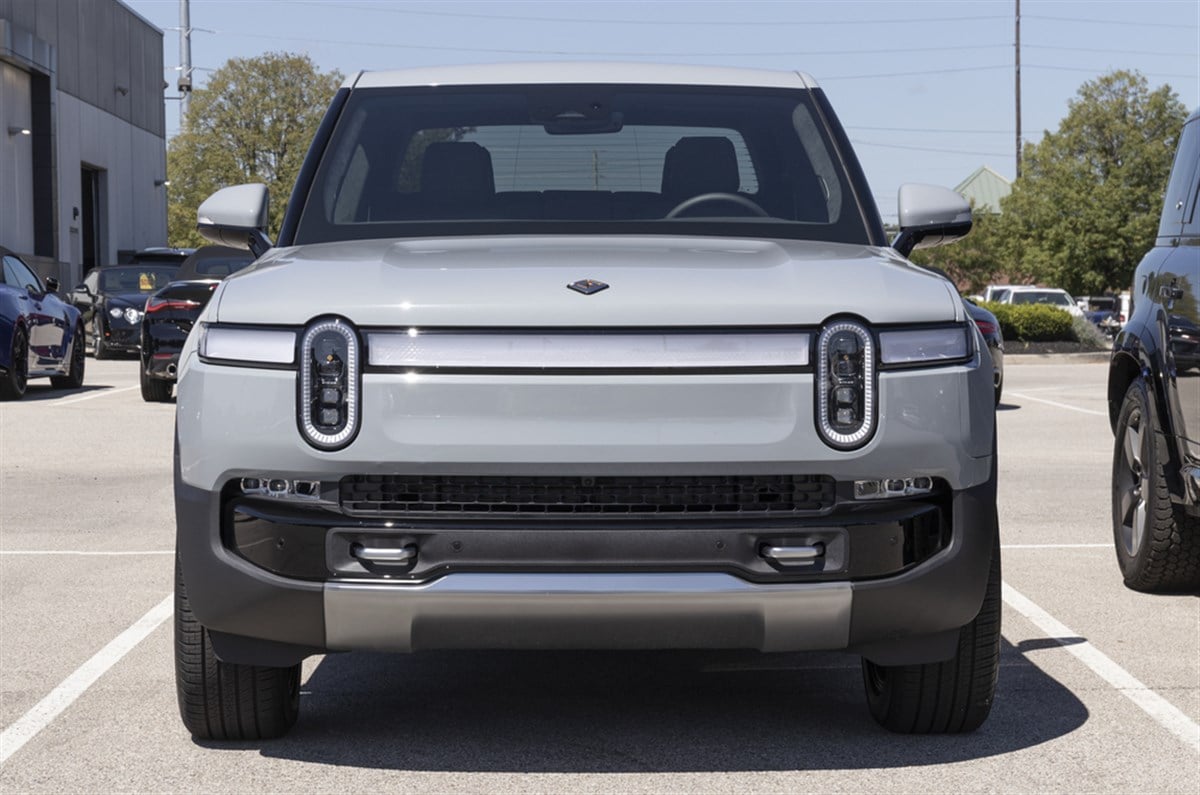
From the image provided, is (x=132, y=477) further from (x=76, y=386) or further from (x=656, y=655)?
(x=76, y=386)

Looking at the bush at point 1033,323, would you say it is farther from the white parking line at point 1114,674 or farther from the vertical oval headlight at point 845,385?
the vertical oval headlight at point 845,385

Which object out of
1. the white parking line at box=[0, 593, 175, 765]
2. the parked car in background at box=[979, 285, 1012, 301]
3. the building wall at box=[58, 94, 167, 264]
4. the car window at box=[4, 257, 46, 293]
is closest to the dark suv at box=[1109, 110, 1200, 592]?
the white parking line at box=[0, 593, 175, 765]

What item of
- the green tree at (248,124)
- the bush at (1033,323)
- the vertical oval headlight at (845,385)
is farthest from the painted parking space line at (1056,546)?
the green tree at (248,124)

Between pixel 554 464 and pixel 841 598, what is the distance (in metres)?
0.75

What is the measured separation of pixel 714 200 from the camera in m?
5.48

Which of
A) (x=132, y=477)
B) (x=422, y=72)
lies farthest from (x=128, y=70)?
(x=422, y=72)

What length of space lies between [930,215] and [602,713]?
1.75m

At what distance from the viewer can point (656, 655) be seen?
19.8 feet

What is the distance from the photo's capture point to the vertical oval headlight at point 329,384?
4184 mm

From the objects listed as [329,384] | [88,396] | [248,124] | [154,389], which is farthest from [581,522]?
[248,124]

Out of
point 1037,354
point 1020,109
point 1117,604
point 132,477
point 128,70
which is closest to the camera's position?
point 1117,604

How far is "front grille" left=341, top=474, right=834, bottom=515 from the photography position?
4.20 meters

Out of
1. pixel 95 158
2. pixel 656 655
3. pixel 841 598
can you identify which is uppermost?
pixel 95 158

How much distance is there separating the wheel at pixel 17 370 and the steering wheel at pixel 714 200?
45.8ft
